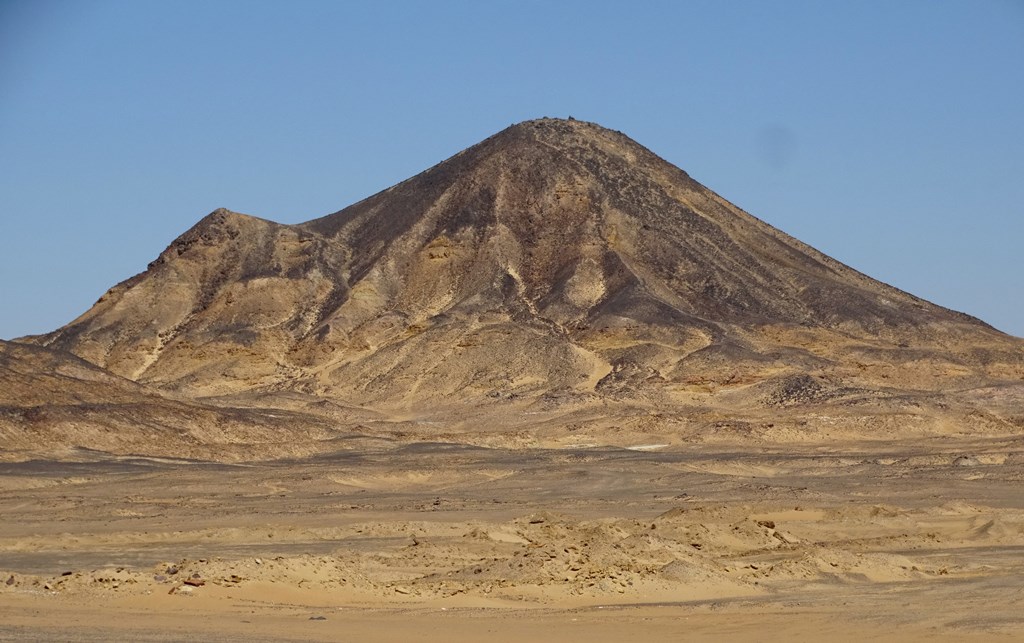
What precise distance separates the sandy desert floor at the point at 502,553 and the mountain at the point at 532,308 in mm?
25467

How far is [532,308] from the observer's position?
250 feet

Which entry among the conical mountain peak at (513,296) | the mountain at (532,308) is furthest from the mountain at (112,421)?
the conical mountain peak at (513,296)

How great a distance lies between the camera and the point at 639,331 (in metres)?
71.6

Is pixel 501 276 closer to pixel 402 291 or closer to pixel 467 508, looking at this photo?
pixel 402 291

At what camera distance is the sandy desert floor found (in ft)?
55.9

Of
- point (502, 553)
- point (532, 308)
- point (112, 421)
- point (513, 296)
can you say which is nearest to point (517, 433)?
point (112, 421)

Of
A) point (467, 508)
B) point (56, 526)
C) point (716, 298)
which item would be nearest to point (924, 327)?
point (716, 298)

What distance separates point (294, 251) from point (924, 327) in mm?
32228

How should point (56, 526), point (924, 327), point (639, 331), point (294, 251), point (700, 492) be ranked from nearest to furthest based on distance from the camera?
point (56, 526) < point (700, 492) < point (639, 331) < point (924, 327) < point (294, 251)

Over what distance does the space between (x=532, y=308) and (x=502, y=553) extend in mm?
53221

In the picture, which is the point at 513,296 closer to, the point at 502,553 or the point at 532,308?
the point at 532,308

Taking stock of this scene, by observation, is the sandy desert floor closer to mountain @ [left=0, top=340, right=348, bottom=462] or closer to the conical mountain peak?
mountain @ [left=0, top=340, right=348, bottom=462]

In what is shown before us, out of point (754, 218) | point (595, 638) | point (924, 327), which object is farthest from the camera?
point (754, 218)

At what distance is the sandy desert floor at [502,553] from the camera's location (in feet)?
55.9
